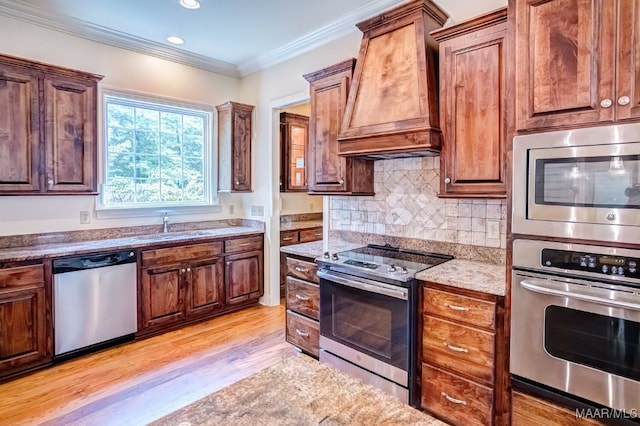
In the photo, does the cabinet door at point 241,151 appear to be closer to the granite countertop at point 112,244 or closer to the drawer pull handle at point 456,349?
the granite countertop at point 112,244

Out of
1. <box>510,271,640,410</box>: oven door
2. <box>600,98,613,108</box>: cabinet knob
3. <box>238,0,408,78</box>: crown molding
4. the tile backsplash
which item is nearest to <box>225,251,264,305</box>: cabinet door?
the tile backsplash

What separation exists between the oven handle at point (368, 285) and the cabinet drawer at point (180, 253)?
1683mm

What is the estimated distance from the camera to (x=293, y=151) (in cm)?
529

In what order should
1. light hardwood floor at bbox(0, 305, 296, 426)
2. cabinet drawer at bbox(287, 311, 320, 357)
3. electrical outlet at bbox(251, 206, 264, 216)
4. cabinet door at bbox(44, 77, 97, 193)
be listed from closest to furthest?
1. light hardwood floor at bbox(0, 305, 296, 426)
2. cabinet drawer at bbox(287, 311, 320, 357)
3. cabinet door at bbox(44, 77, 97, 193)
4. electrical outlet at bbox(251, 206, 264, 216)

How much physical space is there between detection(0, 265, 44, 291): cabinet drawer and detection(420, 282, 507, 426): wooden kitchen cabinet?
2.96 metres

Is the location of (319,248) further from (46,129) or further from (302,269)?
(46,129)

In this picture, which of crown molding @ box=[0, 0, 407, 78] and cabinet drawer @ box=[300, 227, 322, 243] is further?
cabinet drawer @ box=[300, 227, 322, 243]

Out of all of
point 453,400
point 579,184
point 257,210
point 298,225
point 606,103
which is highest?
point 606,103

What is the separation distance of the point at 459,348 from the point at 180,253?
281 centimetres

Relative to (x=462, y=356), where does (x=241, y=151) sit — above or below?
above

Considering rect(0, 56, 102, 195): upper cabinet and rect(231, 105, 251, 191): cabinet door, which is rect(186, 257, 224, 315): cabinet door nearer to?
rect(231, 105, 251, 191): cabinet door

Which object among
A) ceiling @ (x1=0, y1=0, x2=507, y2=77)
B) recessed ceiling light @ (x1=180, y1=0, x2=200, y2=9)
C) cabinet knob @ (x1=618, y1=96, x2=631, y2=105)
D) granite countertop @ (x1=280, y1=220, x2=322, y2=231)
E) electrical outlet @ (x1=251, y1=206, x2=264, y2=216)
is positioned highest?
ceiling @ (x1=0, y1=0, x2=507, y2=77)

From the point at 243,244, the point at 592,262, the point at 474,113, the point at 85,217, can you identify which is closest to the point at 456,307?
the point at 592,262

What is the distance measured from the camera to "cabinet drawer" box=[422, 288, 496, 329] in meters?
1.93
